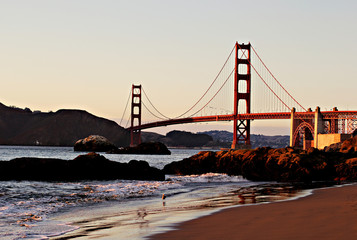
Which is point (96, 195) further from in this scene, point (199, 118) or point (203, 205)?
point (199, 118)

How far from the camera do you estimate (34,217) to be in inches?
431

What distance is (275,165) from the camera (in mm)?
23891

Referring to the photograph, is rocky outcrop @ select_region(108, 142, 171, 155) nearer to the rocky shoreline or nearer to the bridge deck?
the bridge deck

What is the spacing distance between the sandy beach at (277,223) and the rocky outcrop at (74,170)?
12.2 meters

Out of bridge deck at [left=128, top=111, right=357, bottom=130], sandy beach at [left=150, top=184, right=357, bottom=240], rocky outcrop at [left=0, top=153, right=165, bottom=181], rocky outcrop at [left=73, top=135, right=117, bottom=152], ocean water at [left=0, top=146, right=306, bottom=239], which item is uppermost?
bridge deck at [left=128, top=111, right=357, bottom=130]

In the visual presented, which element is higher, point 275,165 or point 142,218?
point 275,165

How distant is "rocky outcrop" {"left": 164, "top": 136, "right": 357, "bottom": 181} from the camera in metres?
22.7

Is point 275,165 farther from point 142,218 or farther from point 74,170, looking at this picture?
point 142,218

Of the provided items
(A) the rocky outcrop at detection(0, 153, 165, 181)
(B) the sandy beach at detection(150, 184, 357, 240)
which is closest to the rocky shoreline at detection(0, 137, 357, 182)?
(A) the rocky outcrop at detection(0, 153, 165, 181)

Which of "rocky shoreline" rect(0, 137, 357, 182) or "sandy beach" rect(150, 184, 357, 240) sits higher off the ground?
"rocky shoreline" rect(0, 137, 357, 182)

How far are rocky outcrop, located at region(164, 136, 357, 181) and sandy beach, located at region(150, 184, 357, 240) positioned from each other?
1164cm

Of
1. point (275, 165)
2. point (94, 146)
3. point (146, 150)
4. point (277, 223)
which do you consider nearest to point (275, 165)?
point (275, 165)

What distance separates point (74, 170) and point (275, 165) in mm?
9331

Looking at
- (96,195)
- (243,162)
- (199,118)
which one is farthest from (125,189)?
(199,118)
